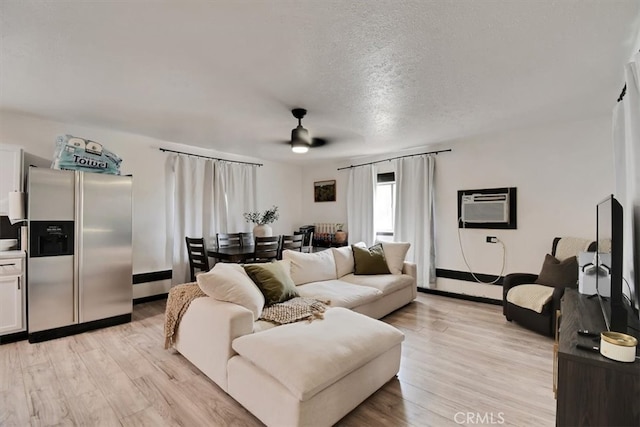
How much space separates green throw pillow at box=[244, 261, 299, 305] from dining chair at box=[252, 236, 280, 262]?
1088 mm

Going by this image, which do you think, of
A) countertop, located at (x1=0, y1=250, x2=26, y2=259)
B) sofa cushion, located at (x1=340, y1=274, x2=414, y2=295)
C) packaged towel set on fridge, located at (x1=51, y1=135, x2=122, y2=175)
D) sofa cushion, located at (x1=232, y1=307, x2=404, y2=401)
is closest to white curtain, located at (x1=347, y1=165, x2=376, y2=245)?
sofa cushion, located at (x1=340, y1=274, x2=414, y2=295)

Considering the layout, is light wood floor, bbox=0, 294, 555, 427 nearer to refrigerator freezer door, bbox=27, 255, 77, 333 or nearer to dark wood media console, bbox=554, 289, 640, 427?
refrigerator freezer door, bbox=27, 255, 77, 333

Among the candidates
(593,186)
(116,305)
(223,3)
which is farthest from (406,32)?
(116,305)

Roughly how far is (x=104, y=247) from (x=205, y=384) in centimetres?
218

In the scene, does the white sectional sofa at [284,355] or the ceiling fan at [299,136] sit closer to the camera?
the white sectional sofa at [284,355]

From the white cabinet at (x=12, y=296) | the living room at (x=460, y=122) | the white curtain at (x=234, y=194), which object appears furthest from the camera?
the white curtain at (x=234, y=194)

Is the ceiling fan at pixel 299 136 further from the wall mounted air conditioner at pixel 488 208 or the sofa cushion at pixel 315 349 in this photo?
the wall mounted air conditioner at pixel 488 208

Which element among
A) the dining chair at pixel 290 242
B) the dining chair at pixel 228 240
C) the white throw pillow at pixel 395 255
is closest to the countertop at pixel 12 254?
the dining chair at pixel 228 240

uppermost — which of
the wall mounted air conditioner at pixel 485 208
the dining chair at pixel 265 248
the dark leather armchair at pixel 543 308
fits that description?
the wall mounted air conditioner at pixel 485 208

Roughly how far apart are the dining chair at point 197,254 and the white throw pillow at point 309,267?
1.14 metres

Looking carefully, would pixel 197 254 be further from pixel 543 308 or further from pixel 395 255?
pixel 543 308

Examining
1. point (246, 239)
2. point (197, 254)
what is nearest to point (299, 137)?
point (197, 254)

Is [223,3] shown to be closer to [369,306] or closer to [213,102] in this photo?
[213,102]

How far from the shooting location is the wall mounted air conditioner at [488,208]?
3.99m
